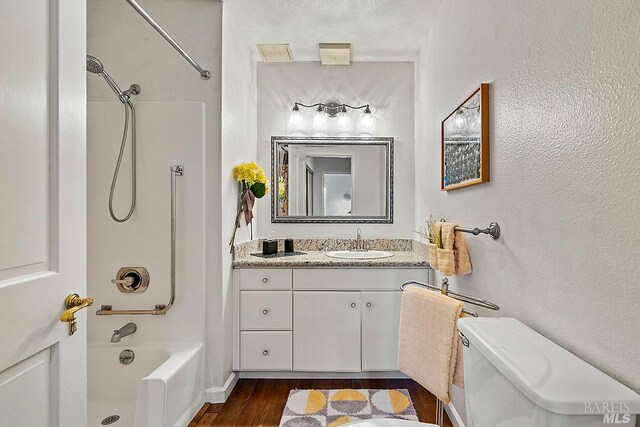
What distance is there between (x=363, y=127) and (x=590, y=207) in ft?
7.36

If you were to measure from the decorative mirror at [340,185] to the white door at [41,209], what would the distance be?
6.45 feet

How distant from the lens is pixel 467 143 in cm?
162

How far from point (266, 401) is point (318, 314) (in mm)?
609

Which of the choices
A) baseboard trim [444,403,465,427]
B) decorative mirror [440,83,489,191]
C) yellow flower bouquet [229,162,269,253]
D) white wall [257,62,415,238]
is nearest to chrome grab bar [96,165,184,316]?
yellow flower bouquet [229,162,269,253]

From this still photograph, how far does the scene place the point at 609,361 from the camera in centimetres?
75

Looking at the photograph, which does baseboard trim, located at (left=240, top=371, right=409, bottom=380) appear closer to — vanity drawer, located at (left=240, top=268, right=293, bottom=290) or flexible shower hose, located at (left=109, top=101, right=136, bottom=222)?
vanity drawer, located at (left=240, top=268, right=293, bottom=290)

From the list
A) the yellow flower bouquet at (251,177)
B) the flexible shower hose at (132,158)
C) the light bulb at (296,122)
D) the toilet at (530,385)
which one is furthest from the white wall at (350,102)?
the toilet at (530,385)

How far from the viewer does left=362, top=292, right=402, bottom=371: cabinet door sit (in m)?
2.30

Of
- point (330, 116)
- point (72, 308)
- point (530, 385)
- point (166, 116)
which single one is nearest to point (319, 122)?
point (330, 116)

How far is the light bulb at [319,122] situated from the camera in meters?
2.91

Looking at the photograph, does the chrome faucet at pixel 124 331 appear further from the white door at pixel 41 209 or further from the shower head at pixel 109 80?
the shower head at pixel 109 80

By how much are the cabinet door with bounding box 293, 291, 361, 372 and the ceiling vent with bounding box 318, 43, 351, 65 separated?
6.01 ft

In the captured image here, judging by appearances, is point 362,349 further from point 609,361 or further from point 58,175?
point 58,175

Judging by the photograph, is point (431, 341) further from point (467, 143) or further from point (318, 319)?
point (318, 319)
